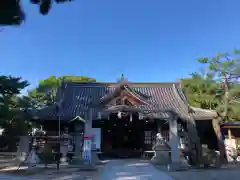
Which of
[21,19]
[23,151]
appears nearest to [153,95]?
[23,151]

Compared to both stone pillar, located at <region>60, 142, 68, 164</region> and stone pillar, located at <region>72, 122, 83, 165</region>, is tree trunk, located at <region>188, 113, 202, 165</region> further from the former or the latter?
stone pillar, located at <region>60, 142, 68, 164</region>

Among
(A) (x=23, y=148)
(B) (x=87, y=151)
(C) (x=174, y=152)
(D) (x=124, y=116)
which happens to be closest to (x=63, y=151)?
(A) (x=23, y=148)

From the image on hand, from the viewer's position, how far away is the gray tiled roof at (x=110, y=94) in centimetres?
1714

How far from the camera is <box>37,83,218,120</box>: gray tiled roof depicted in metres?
17.1

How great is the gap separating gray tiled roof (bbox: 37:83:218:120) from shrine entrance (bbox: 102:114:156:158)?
184 cm

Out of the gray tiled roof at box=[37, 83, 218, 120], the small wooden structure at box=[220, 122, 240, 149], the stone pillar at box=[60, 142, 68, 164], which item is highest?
the gray tiled roof at box=[37, 83, 218, 120]

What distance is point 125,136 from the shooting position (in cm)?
1969

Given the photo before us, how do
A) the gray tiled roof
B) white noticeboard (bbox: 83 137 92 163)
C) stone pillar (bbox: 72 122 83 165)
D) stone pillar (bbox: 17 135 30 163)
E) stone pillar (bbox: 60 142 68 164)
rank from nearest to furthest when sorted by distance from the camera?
white noticeboard (bbox: 83 137 92 163) < stone pillar (bbox: 17 135 30 163) < stone pillar (bbox: 72 122 83 165) < stone pillar (bbox: 60 142 68 164) < the gray tiled roof

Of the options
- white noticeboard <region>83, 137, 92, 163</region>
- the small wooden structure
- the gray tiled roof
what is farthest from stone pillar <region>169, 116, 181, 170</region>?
the small wooden structure

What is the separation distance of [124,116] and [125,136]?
9.26 ft

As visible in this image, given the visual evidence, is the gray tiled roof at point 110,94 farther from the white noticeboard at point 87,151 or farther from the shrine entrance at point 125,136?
the white noticeboard at point 87,151

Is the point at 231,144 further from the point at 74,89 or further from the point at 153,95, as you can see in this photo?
the point at 74,89

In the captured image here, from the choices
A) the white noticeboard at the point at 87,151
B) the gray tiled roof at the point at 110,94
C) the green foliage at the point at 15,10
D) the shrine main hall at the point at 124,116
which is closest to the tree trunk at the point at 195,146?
the shrine main hall at the point at 124,116

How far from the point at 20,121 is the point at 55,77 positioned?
21.4 meters
